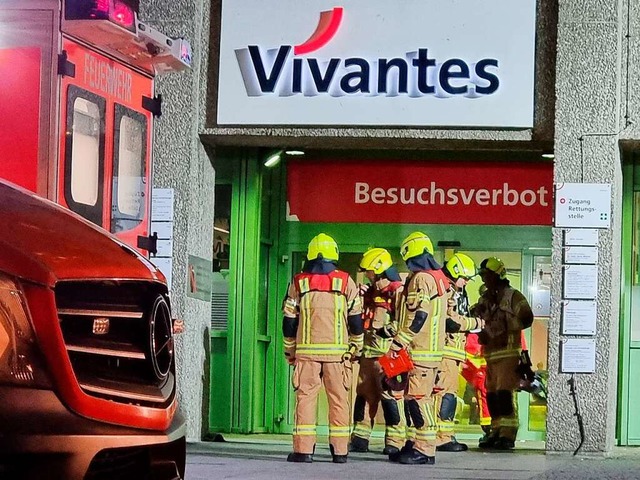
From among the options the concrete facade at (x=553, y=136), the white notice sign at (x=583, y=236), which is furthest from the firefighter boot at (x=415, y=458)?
the white notice sign at (x=583, y=236)

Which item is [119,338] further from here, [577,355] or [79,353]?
[577,355]

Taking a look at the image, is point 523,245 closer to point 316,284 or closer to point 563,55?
point 563,55

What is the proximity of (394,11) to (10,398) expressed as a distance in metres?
9.35

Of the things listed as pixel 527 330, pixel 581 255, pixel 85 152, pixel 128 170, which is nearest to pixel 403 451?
pixel 581 255

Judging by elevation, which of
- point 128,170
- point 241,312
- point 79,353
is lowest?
point 241,312

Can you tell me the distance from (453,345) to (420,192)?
2.58 m

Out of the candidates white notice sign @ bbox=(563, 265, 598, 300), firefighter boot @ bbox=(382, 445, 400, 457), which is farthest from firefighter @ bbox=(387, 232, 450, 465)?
white notice sign @ bbox=(563, 265, 598, 300)

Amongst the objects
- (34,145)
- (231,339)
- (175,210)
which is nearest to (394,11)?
(175,210)

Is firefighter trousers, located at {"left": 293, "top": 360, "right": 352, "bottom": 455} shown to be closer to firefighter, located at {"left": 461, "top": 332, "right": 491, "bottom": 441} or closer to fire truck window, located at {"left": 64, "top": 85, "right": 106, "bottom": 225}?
firefighter, located at {"left": 461, "top": 332, "right": 491, "bottom": 441}

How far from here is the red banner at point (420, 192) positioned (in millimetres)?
14797

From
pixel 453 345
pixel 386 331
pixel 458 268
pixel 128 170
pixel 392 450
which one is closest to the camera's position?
pixel 128 170

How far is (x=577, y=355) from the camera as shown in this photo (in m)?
12.2

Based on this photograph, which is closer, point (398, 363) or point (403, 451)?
point (398, 363)

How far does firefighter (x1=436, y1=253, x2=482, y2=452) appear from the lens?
41.8 feet
